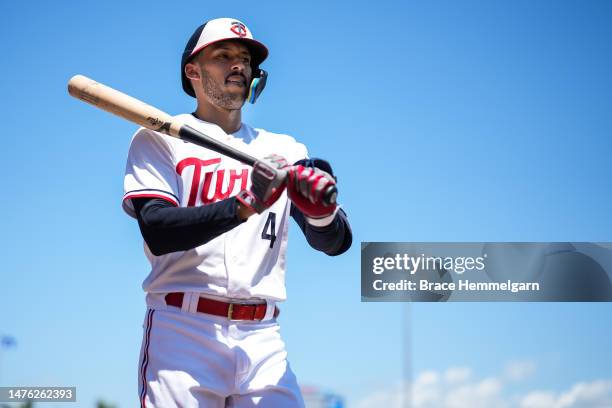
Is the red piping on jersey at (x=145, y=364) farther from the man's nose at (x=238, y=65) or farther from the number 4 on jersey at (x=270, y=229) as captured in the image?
the man's nose at (x=238, y=65)

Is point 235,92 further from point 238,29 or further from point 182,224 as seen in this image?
point 182,224

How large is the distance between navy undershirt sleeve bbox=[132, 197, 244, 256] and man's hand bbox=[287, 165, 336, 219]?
0.25 meters

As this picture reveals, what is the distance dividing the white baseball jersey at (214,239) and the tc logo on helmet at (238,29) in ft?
1.73

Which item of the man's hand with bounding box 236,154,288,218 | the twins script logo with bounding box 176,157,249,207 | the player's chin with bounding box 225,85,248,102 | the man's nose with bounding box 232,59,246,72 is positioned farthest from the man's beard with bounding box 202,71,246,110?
the man's hand with bounding box 236,154,288,218

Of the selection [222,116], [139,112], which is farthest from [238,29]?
[139,112]

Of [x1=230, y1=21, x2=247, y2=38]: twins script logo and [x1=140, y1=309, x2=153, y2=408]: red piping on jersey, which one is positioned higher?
[x1=230, y1=21, x2=247, y2=38]: twins script logo

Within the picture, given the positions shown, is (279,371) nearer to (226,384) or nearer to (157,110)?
(226,384)

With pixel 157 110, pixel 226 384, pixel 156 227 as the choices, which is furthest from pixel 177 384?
pixel 157 110

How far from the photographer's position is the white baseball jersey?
3.56 m

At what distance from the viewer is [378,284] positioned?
1190 cm

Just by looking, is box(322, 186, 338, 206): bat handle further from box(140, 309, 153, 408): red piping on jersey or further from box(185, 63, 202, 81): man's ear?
box(185, 63, 202, 81): man's ear

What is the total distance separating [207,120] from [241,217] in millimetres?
1015

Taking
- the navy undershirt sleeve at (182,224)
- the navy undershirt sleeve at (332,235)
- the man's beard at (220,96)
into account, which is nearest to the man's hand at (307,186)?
the navy undershirt sleeve at (182,224)

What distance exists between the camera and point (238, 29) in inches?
157
